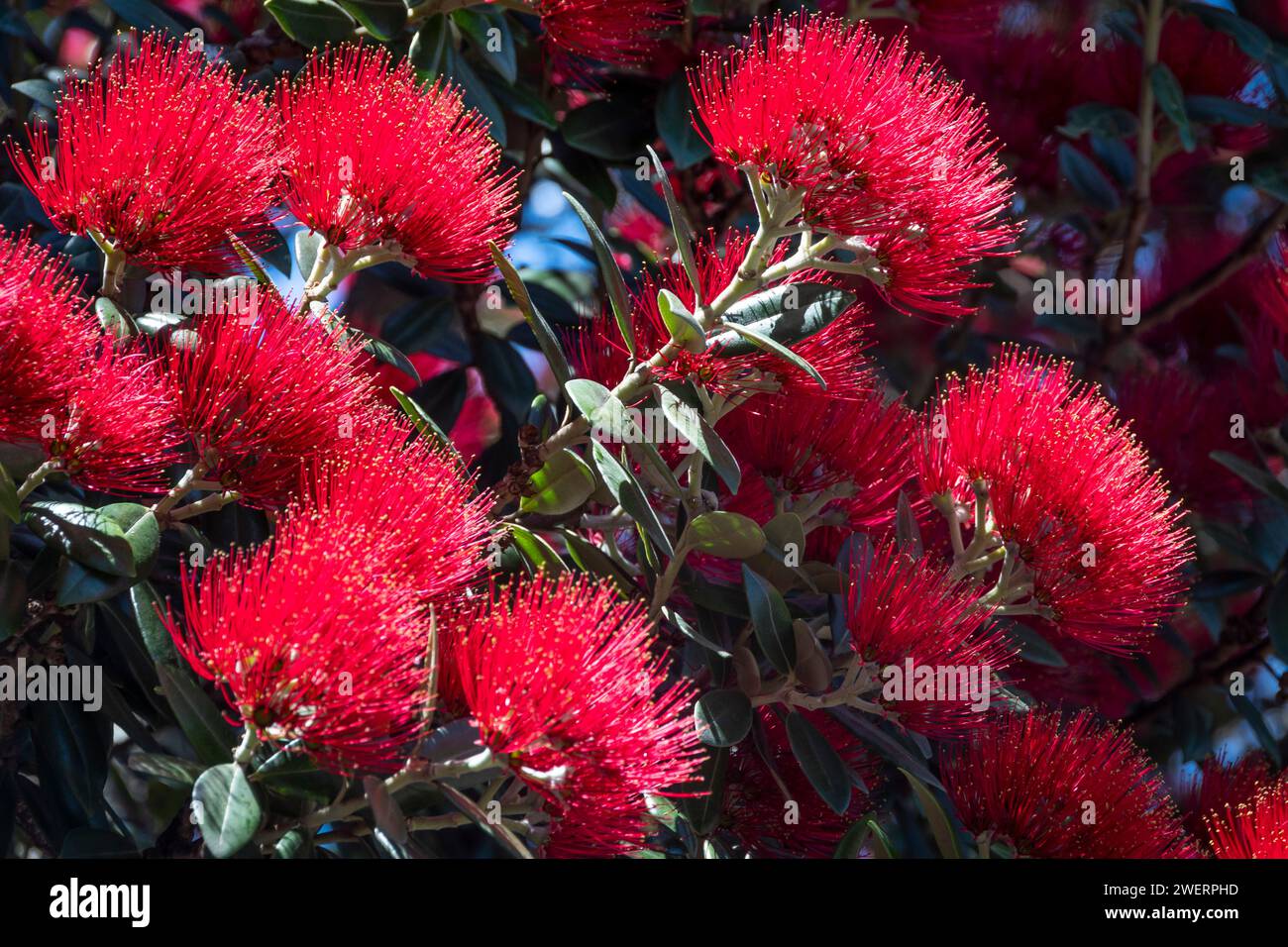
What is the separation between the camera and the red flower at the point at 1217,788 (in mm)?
1832

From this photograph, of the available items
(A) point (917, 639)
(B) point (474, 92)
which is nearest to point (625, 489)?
(A) point (917, 639)

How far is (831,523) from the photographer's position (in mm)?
1646

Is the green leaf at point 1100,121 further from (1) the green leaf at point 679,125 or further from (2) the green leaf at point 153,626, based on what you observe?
(2) the green leaf at point 153,626

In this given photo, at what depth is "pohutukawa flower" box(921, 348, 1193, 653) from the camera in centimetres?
147

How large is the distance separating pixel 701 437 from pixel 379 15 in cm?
76

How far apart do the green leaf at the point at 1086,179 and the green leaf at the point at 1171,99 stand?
0.16 meters

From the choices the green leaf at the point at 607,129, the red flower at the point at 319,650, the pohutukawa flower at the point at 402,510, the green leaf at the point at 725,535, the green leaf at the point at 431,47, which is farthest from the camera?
the green leaf at the point at 607,129

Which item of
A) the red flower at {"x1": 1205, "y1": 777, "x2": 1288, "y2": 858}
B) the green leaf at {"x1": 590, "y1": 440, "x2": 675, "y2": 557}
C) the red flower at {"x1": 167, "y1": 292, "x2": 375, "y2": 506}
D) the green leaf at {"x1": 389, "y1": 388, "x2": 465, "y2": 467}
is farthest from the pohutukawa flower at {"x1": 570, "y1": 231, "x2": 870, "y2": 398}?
the red flower at {"x1": 1205, "y1": 777, "x2": 1288, "y2": 858}

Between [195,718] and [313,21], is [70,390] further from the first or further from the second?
[313,21]

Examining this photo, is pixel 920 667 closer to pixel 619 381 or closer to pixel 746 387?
pixel 746 387

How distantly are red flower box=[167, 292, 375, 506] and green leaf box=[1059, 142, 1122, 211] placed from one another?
56.3 inches

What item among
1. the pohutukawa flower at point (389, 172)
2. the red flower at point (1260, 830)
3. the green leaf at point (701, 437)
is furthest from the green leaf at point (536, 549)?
the red flower at point (1260, 830)

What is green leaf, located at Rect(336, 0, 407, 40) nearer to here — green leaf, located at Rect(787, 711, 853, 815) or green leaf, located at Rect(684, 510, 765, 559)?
green leaf, located at Rect(684, 510, 765, 559)

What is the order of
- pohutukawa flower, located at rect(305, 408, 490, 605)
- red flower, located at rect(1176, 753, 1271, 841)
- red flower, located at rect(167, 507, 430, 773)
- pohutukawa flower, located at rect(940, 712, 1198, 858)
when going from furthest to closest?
1. red flower, located at rect(1176, 753, 1271, 841)
2. pohutukawa flower, located at rect(940, 712, 1198, 858)
3. pohutukawa flower, located at rect(305, 408, 490, 605)
4. red flower, located at rect(167, 507, 430, 773)
